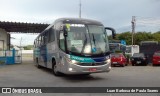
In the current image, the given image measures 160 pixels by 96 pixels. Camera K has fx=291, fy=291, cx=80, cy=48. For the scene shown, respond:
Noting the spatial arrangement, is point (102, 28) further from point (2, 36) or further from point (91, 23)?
point (2, 36)

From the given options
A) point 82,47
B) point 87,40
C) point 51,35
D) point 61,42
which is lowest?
point 82,47

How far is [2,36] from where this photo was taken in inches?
1561

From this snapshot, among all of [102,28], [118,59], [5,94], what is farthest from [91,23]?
[118,59]

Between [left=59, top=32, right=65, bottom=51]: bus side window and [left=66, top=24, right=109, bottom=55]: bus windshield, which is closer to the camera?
[left=66, top=24, right=109, bottom=55]: bus windshield

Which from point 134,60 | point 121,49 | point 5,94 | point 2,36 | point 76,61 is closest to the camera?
point 5,94

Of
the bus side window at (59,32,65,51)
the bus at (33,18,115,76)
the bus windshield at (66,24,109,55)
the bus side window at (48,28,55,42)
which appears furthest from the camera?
the bus side window at (48,28,55,42)

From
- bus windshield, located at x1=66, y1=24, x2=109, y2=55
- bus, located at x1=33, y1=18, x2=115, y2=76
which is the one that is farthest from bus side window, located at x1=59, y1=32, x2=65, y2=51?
bus windshield, located at x1=66, y1=24, x2=109, y2=55

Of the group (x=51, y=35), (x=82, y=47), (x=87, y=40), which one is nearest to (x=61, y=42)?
(x=82, y=47)

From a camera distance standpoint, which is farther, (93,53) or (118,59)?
(118,59)

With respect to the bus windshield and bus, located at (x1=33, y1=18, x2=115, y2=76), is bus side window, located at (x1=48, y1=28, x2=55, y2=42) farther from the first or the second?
the bus windshield

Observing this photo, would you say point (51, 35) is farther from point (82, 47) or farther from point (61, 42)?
point (82, 47)

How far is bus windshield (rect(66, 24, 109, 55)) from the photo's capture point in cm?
1485

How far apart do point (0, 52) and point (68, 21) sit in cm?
1840

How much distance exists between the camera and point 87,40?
15.0m
